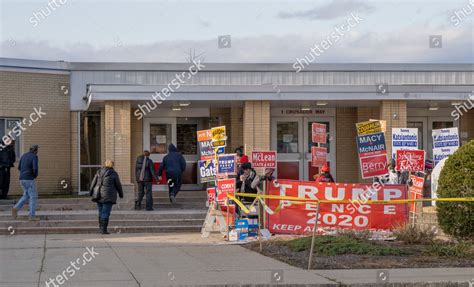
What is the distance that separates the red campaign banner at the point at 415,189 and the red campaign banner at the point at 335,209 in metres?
0.27

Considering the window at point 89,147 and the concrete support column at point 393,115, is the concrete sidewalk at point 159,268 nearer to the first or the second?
the concrete support column at point 393,115

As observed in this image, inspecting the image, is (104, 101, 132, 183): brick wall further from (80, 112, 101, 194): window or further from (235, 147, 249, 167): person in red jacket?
(80, 112, 101, 194): window

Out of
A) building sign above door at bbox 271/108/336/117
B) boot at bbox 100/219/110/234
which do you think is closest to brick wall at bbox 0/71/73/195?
building sign above door at bbox 271/108/336/117

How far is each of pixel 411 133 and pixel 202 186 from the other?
8.16 metres

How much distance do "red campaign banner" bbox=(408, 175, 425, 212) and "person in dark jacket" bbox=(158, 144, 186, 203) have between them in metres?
6.81

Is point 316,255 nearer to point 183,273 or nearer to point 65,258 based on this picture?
point 183,273

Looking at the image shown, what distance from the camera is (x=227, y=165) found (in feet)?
60.2

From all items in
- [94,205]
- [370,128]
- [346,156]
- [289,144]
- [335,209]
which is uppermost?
[370,128]

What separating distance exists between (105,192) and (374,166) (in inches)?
259

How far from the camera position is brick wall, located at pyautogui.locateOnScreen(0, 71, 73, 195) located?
24.4m

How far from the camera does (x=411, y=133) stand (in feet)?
63.4

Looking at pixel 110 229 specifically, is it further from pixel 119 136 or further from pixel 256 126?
pixel 256 126

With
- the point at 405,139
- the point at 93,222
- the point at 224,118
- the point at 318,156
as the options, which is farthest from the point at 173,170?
the point at 405,139

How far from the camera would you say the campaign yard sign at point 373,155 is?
1914 cm
